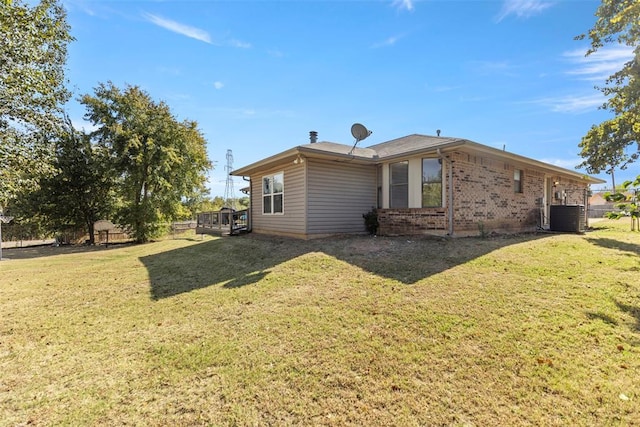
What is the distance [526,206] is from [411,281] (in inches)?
360

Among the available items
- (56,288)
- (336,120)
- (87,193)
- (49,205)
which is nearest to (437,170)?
(336,120)

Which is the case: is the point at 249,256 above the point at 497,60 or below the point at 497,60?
below

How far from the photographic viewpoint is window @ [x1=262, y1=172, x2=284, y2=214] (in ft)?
35.9

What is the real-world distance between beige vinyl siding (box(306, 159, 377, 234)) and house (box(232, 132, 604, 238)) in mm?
32

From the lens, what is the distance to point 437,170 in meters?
8.80

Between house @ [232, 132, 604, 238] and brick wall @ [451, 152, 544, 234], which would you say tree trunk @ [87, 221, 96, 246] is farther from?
brick wall @ [451, 152, 544, 234]

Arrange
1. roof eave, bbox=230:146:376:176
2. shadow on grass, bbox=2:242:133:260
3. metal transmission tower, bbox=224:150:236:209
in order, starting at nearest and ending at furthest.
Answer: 1. roof eave, bbox=230:146:376:176
2. shadow on grass, bbox=2:242:133:260
3. metal transmission tower, bbox=224:150:236:209

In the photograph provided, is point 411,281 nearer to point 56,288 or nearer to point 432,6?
point 56,288

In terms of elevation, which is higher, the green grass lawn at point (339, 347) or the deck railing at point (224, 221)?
the deck railing at point (224, 221)

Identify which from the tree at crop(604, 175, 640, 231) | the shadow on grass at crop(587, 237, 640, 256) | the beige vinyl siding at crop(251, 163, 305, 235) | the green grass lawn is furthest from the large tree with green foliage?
the shadow on grass at crop(587, 237, 640, 256)

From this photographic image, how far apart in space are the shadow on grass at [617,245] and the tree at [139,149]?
18456 mm

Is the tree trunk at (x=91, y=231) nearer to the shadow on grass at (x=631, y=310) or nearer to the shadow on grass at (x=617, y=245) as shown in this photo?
the shadow on grass at (x=631, y=310)

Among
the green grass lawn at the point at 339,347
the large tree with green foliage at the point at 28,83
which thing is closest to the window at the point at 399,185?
the green grass lawn at the point at 339,347

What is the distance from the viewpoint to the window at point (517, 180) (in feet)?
35.7
